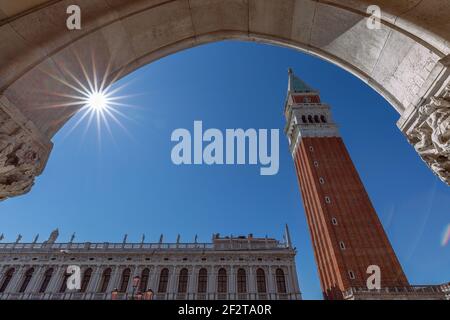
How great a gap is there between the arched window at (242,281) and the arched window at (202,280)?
403 centimetres

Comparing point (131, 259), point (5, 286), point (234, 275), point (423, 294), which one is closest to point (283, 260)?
point (234, 275)

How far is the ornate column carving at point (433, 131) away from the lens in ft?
7.48

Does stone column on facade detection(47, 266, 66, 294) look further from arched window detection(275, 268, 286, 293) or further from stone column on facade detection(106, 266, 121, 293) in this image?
arched window detection(275, 268, 286, 293)

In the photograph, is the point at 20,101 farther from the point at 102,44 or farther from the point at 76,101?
the point at 102,44

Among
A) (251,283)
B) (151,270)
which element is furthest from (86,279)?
(251,283)

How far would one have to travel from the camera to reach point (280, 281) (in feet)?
93.7

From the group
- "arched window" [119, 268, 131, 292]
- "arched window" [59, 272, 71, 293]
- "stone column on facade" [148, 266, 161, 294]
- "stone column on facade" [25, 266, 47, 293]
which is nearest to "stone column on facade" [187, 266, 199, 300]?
"stone column on facade" [148, 266, 161, 294]

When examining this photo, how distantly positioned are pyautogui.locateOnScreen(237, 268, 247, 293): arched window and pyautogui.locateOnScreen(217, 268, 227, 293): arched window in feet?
5.50

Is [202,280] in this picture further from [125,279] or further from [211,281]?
[125,279]

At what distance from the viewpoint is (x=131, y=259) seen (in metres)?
31.0

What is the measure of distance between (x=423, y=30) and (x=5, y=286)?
42561 mm

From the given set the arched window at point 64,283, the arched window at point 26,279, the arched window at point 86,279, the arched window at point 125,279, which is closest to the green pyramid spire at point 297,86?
the arched window at point 125,279

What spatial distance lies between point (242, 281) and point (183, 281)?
729 centimetres

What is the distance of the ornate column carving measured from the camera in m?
2.28
